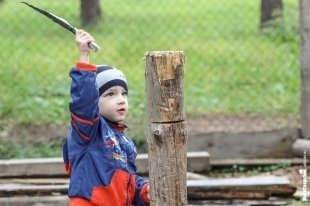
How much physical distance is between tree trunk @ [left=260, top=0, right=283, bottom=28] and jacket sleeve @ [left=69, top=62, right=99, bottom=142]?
741 centimetres

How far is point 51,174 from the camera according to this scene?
7262mm

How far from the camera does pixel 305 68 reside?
802 cm

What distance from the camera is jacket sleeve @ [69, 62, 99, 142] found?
4027 millimetres

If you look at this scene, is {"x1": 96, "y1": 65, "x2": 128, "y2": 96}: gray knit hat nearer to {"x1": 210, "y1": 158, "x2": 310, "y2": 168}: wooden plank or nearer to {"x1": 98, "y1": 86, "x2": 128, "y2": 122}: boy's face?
{"x1": 98, "y1": 86, "x2": 128, "y2": 122}: boy's face

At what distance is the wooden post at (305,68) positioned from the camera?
798 centimetres

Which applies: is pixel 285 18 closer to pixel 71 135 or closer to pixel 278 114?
pixel 278 114

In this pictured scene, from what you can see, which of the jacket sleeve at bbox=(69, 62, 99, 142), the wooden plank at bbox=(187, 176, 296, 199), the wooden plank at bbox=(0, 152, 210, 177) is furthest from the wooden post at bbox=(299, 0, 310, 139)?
the jacket sleeve at bbox=(69, 62, 99, 142)

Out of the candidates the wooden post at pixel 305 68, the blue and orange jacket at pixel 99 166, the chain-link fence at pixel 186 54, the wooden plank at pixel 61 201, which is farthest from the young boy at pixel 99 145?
the chain-link fence at pixel 186 54

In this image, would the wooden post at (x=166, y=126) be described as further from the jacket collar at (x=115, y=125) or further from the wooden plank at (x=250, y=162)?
the wooden plank at (x=250, y=162)

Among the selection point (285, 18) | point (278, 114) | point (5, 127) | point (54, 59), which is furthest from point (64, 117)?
point (285, 18)

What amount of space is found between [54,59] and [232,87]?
2.28 meters

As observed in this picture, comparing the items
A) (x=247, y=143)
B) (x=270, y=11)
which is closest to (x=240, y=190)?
(x=247, y=143)

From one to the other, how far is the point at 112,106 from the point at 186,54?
6.29 metres

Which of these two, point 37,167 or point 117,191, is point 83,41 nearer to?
point 117,191
